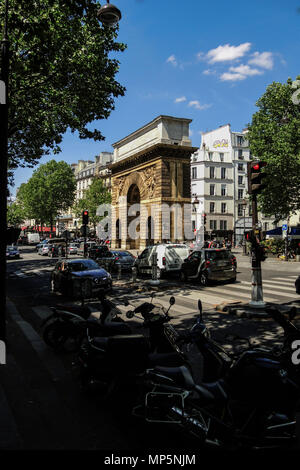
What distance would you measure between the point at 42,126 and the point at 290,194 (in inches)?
915

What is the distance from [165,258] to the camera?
16594mm

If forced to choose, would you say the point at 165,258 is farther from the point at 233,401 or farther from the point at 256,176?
the point at 233,401

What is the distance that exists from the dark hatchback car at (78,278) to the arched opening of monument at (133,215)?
31.6m

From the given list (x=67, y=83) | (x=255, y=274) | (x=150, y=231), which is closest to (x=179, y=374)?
(x=255, y=274)

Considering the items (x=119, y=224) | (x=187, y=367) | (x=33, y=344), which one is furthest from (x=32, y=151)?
(x=119, y=224)

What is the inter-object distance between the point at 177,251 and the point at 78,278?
22.2ft

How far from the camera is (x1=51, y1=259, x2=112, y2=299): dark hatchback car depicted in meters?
11.6

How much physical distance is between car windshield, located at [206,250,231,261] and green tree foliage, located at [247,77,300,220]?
58.3 ft

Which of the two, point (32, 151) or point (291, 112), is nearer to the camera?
point (32, 151)

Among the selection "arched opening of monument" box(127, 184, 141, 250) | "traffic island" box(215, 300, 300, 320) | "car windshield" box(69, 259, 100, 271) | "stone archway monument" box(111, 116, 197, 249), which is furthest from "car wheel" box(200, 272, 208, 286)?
"arched opening of monument" box(127, 184, 141, 250)

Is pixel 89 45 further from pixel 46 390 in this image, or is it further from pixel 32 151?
pixel 46 390

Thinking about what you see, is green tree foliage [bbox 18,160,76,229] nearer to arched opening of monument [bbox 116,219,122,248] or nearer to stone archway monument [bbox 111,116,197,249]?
arched opening of monument [bbox 116,219,122,248]

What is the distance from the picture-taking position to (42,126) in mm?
18609

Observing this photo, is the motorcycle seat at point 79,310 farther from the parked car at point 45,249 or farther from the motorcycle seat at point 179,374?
the parked car at point 45,249
